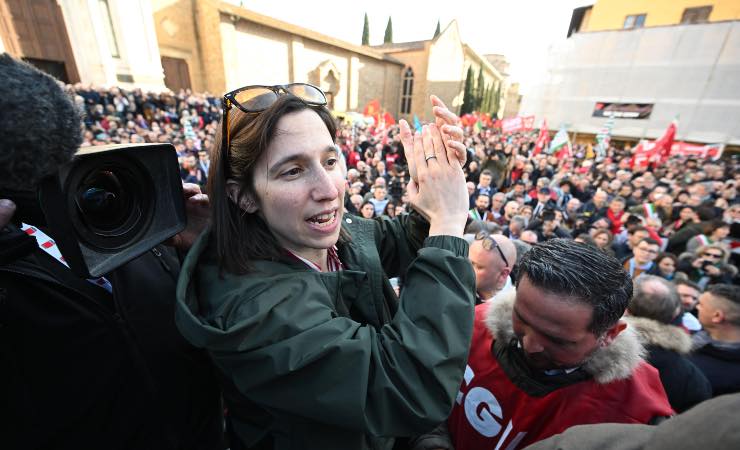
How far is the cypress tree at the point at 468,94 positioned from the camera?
123ft

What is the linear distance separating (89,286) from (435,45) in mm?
35198

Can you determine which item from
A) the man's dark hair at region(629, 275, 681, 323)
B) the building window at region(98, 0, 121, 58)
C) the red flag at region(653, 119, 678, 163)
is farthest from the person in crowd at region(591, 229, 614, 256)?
the building window at region(98, 0, 121, 58)

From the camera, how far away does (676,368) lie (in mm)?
1666

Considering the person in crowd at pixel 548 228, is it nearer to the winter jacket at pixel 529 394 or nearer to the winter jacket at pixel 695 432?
the winter jacket at pixel 529 394

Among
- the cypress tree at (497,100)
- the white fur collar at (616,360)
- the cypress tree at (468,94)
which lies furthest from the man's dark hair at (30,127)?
the cypress tree at (497,100)

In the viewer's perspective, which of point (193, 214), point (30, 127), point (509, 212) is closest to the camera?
point (30, 127)

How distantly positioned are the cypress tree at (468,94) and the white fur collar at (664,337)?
128ft

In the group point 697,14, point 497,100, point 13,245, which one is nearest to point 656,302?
point 13,245

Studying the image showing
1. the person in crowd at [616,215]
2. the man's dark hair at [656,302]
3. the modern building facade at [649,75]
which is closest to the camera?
the man's dark hair at [656,302]

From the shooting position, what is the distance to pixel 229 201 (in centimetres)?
111

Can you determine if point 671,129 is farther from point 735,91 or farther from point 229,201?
point 229,201

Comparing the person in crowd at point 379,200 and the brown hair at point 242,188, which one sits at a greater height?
the brown hair at point 242,188

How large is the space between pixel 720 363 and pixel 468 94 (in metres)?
40.5

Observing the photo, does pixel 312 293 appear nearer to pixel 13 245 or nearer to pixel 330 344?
pixel 330 344
